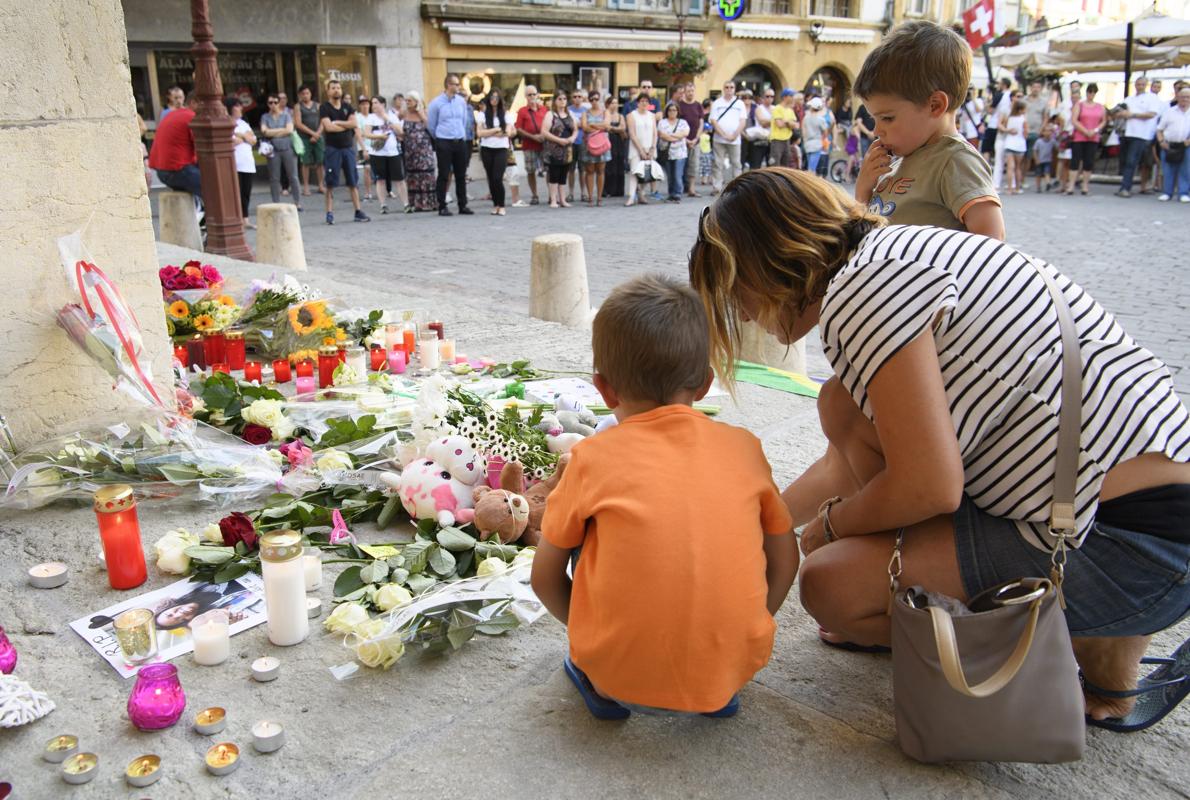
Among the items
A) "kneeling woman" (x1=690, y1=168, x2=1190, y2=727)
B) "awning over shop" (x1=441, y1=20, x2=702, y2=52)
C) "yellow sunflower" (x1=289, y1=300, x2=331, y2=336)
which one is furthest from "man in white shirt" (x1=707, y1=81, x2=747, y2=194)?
"kneeling woman" (x1=690, y1=168, x2=1190, y2=727)

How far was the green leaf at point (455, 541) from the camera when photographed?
2.72m

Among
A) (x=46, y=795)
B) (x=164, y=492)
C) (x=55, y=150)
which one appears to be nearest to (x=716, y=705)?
(x=46, y=795)

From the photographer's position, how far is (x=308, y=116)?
1521 centimetres

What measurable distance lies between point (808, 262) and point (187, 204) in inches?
331

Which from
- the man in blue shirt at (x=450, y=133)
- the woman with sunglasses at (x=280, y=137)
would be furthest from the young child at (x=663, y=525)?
the woman with sunglasses at (x=280, y=137)

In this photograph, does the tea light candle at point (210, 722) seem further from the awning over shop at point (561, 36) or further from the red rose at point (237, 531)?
the awning over shop at point (561, 36)

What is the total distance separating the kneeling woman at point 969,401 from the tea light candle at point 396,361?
2.91m

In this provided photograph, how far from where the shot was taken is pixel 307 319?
4.82 metres

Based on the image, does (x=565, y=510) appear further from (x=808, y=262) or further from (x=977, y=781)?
(x=977, y=781)

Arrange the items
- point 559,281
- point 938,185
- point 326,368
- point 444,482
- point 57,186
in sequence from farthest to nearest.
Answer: point 559,281, point 326,368, point 57,186, point 938,185, point 444,482

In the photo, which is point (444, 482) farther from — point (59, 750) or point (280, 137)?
Answer: point (280, 137)

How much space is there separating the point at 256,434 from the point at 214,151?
19.0 feet

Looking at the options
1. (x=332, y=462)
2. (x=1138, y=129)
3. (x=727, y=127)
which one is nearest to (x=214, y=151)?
(x=332, y=462)

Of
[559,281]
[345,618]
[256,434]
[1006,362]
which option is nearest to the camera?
[1006,362]
